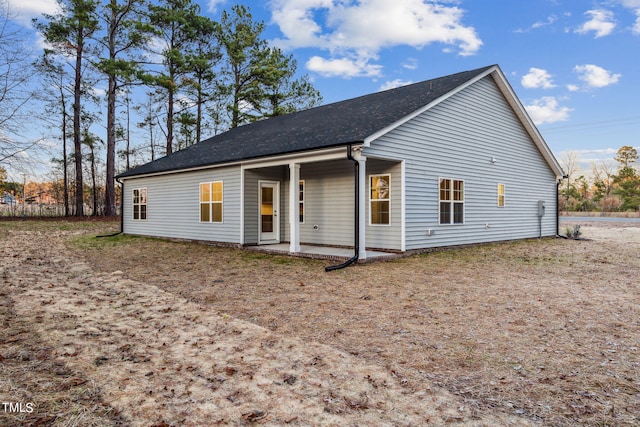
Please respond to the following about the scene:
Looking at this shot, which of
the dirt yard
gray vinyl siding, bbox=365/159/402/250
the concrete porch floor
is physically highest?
gray vinyl siding, bbox=365/159/402/250

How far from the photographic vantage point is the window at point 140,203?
1623 centimetres

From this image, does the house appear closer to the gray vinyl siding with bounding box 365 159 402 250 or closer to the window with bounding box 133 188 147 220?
the gray vinyl siding with bounding box 365 159 402 250

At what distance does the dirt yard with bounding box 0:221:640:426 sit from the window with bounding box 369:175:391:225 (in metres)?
2.94

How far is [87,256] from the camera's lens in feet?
34.1

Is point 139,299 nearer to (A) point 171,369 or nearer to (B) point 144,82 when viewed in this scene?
(A) point 171,369

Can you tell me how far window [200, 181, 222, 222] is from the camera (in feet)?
42.1

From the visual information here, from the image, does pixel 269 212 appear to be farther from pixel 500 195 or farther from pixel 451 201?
pixel 500 195

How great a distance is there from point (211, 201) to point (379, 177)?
5956 millimetres

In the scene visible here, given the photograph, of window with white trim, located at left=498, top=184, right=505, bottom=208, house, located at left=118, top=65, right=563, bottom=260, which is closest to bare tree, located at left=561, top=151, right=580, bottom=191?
house, located at left=118, top=65, right=563, bottom=260

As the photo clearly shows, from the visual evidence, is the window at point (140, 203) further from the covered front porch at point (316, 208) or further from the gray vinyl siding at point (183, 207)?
the covered front porch at point (316, 208)

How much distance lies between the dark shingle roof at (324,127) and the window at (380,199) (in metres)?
1.69

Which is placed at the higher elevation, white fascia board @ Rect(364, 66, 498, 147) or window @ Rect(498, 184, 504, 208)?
white fascia board @ Rect(364, 66, 498, 147)

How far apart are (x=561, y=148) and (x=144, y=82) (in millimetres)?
50905

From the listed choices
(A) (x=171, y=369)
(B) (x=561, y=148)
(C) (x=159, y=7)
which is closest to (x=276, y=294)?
(A) (x=171, y=369)
